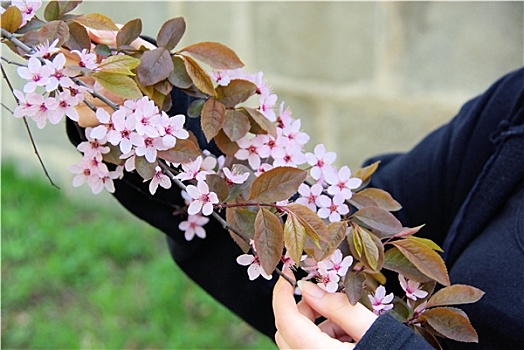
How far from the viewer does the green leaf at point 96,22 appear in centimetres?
54

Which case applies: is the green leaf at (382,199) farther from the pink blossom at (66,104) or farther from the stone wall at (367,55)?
the stone wall at (367,55)

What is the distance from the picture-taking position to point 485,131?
0.87 metres

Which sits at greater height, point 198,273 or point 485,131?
point 485,131

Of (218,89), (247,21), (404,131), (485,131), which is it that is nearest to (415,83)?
(404,131)

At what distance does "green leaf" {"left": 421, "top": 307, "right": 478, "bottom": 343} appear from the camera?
0.53m

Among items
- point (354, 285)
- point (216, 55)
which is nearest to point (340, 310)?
point (354, 285)

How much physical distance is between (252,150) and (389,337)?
0.64 ft

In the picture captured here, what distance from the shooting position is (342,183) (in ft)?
1.85

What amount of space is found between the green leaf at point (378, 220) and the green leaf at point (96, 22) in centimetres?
26

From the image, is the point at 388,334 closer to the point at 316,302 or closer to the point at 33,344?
the point at 316,302

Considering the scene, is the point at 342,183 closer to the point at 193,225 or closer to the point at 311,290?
the point at 311,290

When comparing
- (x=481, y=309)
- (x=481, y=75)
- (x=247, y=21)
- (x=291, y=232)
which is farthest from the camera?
(x=247, y=21)

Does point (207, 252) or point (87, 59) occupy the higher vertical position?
point (87, 59)

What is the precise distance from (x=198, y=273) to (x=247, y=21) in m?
1.23
